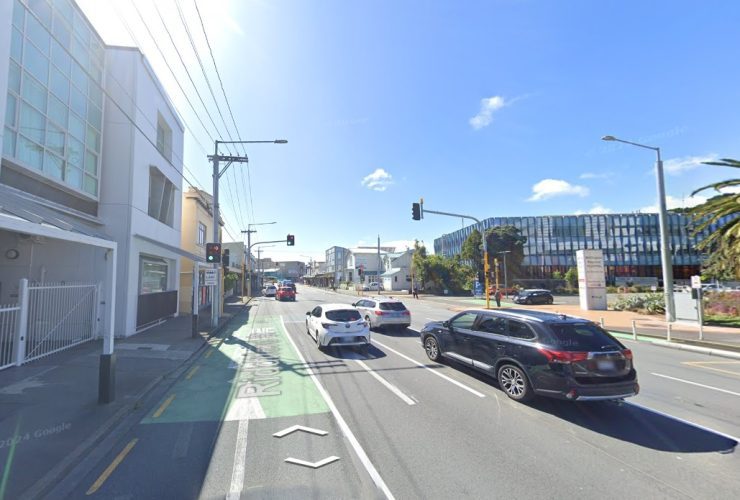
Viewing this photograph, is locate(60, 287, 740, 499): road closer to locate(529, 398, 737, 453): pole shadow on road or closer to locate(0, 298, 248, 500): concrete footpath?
locate(529, 398, 737, 453): pole shadow on road

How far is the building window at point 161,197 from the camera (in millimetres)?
16812

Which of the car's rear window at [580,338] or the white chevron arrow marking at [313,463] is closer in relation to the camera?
the white chevron arrow marking at [313,463]

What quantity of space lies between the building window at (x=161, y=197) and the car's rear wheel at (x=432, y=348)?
13.4m

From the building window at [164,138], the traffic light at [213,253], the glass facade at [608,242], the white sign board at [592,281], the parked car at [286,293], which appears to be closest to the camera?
the traffic light at [213,253]

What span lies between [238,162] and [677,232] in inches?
3585

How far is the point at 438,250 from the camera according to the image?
340ft

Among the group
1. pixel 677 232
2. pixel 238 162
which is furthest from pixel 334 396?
pixel 677 232

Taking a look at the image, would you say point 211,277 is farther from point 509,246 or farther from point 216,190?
point 509,246

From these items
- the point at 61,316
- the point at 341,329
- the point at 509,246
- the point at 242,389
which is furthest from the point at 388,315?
the point at 509,246

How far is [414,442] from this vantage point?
16.6 ft

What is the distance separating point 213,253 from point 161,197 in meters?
4.00

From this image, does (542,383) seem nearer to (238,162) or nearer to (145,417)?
(145,417)

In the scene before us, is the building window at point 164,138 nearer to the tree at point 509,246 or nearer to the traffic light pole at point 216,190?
the traffic light pole at point 216,190

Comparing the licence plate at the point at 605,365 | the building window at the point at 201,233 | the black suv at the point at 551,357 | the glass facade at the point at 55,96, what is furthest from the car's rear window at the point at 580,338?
the building window at the point at 201,233
